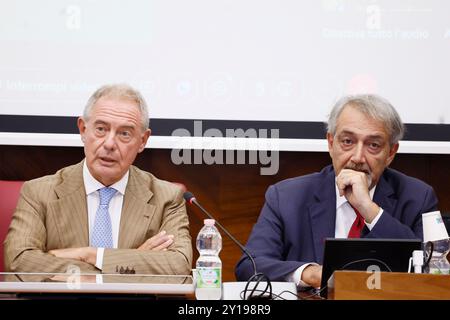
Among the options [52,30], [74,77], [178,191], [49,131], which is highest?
[52,30]

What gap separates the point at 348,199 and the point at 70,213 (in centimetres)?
114

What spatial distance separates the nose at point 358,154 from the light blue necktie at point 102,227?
106cm

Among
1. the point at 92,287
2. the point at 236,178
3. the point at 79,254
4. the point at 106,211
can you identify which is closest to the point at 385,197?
the point at 236,178

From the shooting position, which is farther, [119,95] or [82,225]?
[119,95]

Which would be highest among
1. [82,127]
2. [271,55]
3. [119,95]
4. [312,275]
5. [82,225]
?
[271,55]

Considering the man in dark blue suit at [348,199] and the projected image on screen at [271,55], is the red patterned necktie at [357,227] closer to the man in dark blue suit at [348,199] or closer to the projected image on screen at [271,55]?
the man in dark blue suit at [348,199]

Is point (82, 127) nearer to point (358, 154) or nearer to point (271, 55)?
point (271, 55)

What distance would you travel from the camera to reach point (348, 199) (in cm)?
310

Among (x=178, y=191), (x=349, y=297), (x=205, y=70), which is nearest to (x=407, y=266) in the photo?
(x=349, y=297)

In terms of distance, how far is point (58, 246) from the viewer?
119 inches

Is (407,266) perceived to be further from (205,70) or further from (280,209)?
(205,70)

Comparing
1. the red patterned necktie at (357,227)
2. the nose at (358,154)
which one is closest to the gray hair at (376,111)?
the nose at (358,154)

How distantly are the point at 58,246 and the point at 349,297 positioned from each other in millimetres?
1429

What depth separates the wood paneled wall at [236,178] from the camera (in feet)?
12.5
